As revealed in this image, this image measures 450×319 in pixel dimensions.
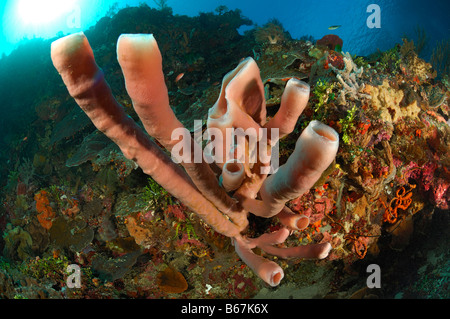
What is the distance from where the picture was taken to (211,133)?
4.59 ft

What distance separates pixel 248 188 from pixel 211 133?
560 mm

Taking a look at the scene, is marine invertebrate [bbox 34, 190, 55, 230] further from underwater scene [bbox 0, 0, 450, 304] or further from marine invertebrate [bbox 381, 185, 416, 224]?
marine invertebrate [bbox 381, 185, 416, 224]

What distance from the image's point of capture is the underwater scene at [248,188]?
1.12 meters

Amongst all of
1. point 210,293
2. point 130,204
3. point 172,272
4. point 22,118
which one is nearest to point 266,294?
point 210,293

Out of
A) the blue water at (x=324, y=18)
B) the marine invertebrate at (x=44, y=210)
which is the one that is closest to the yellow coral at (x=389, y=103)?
the marine invertebrate at (x=44, y=210)

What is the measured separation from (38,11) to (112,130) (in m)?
62.5

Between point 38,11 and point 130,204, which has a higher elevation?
point 38,11

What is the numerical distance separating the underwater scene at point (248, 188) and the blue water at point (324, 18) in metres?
18.1

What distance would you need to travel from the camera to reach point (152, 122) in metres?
1.07

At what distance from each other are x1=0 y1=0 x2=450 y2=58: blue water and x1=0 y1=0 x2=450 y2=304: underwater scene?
18095 millimetres

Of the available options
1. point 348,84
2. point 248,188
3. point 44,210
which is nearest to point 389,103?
Answer: point 348,84

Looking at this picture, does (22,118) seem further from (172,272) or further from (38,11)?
(38,11)

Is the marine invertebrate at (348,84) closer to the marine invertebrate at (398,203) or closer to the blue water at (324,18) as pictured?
the marine invertebrate at (398,203)

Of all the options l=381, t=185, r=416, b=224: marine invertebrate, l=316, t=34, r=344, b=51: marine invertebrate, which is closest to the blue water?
l=316, t=34, r=344, b=51: marine invertebrate
